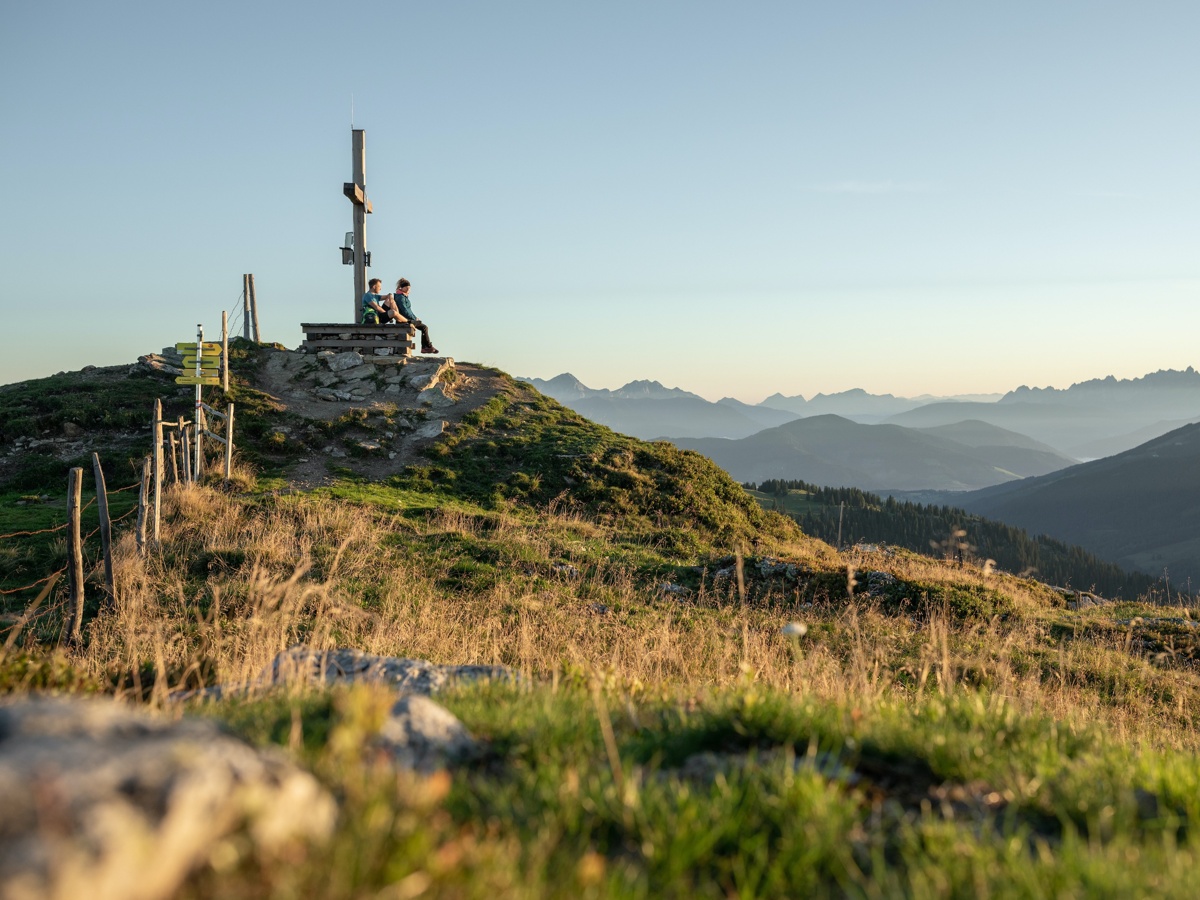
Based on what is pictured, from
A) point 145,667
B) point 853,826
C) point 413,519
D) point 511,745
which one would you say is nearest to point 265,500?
point 413,519

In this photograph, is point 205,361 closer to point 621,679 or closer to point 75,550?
point 75,550

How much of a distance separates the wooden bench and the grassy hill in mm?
5167

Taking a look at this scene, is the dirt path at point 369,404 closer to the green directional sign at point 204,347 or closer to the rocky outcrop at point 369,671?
the green directional sign at point 204,347

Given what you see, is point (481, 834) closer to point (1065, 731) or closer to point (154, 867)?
point (154, 867)

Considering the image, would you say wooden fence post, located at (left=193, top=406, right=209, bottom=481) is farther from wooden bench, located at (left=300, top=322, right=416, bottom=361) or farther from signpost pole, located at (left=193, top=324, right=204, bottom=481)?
wooden bench, located at (left=300, top=322, right=416, bottom=361)

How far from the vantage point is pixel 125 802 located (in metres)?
1.67

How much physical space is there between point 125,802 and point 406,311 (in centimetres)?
2809

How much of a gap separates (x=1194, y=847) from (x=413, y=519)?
53.0 feet

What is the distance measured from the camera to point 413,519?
57.4ft

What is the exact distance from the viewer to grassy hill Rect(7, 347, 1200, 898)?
234 centimetres

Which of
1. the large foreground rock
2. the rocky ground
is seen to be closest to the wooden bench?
the rocky ground

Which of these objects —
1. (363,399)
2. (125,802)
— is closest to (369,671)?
(125,802)

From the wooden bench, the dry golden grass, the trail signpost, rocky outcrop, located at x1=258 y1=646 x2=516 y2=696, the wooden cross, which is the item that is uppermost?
the wooden cross

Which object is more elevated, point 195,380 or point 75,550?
point 195,380
